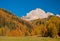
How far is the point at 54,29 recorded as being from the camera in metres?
77.8

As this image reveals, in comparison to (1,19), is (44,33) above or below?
below

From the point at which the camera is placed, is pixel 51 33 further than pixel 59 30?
No

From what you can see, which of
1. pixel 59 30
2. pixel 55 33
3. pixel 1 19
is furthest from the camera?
pixel 1 19

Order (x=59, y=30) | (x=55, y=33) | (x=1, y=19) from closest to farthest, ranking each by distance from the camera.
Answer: (x=55, y=33) < (x=59, y=30) < (x=1, y=19)

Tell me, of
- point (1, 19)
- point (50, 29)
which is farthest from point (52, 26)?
point (1, 19)

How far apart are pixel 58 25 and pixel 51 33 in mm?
7981

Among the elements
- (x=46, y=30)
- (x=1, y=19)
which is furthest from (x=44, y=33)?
(x=1, y=19)

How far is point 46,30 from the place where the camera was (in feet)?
260

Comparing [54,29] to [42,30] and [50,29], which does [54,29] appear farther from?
[42,30]

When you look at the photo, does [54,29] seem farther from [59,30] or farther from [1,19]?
[1,19]

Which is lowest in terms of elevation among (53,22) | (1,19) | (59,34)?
(59,34)

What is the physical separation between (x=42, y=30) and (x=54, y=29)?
8.01 metres

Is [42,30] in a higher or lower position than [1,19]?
lower

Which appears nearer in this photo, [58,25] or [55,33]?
[55,33]
